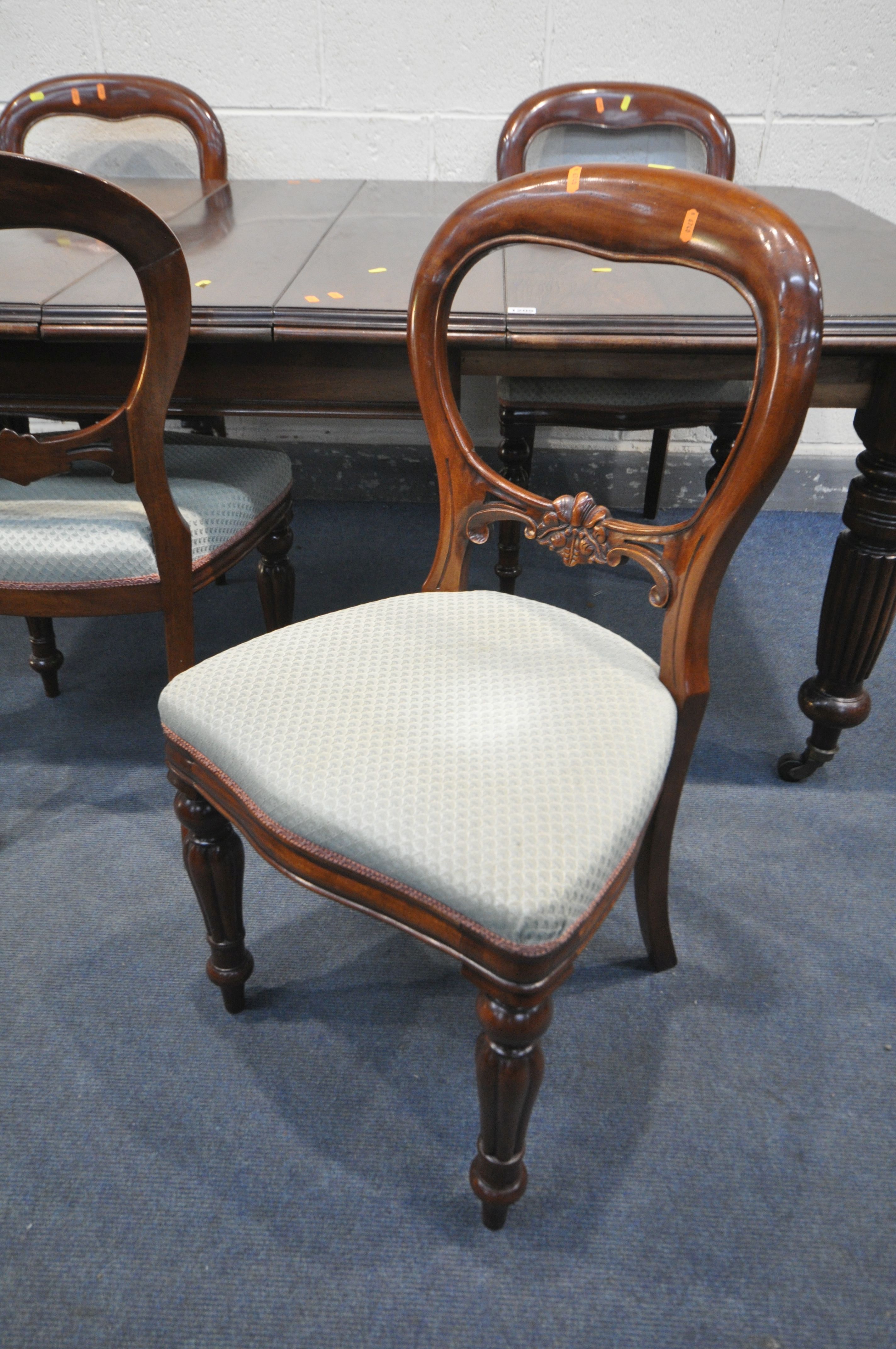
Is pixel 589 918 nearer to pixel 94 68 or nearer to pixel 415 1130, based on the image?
pixel 415 1130

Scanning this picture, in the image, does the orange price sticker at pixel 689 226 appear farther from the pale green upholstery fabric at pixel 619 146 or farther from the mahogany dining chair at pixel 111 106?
the mahogany dining chair at pixel 111 106

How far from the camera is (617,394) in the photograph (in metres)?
1.51

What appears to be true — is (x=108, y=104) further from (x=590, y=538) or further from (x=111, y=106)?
(x=590, y=538)

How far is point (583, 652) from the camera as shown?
2.84ft

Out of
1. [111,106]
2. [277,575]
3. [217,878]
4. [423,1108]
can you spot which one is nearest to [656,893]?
[423,1108]

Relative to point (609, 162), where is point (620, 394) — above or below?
below

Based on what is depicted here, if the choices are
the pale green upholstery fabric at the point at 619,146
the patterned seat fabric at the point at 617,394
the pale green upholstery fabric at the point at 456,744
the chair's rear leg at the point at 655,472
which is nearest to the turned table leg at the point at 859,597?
the patterned seat fabric at the point at 617,394

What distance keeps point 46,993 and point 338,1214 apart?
0.45 meters

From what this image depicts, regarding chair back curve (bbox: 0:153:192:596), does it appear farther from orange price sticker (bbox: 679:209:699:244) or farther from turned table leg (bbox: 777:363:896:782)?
turned table leg (bbox: 777:363:896:782)

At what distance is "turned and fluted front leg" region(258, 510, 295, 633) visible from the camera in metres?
1.37

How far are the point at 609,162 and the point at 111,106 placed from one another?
40.8 inches

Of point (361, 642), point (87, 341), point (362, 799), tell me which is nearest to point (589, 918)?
point (362, 799)

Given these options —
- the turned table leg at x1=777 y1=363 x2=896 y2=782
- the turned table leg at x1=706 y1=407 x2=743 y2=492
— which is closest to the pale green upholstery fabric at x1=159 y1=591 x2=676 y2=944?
the turned table leg at x1=777 y1=363 x2=896 y2=782

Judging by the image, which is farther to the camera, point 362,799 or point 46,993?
point 46,993
